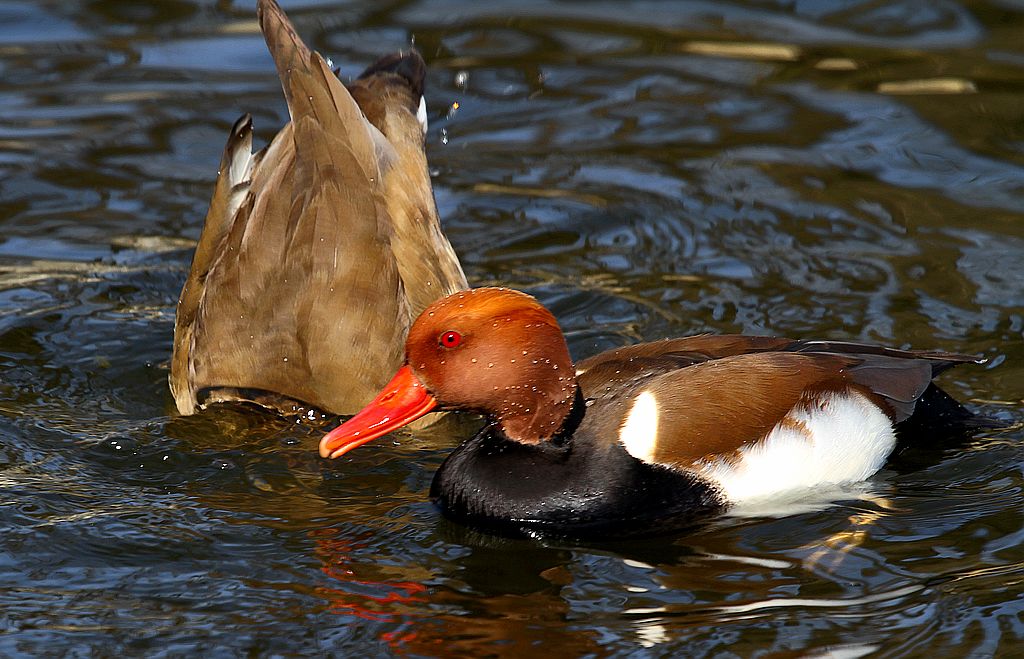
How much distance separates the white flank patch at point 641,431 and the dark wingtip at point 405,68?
2.49 m

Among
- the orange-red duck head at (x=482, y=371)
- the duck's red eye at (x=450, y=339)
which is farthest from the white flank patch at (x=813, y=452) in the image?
the duck's red eye at (x=450, y=339)

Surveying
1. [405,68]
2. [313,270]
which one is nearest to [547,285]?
[405,68]

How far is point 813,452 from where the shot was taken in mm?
5684

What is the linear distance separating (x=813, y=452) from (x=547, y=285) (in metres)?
2.41

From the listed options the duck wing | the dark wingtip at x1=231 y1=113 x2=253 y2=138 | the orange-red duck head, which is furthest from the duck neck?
the dark wingtip at x1=231 y1=113 x2=253 y2=138

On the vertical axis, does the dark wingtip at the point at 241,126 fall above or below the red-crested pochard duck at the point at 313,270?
above

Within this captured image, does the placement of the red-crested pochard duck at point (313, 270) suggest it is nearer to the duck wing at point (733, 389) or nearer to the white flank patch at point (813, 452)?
the duck wing at point (733, 389)

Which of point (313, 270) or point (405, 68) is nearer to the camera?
point (313, 270)

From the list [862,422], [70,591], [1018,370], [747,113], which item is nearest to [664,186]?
[747,113]

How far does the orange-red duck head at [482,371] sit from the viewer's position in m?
5.37

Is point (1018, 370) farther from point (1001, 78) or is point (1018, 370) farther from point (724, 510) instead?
point (1001, 78)

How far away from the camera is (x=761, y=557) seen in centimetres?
529

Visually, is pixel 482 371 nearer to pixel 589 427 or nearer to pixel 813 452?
pixel 589 427

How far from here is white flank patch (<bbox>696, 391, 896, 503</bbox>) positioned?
219 inches
